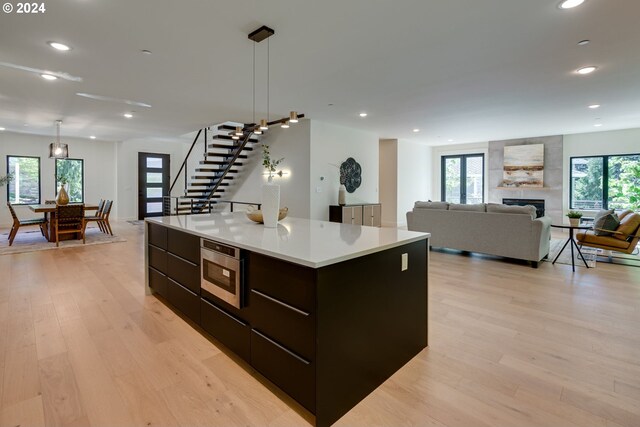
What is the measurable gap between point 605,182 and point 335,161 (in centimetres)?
740

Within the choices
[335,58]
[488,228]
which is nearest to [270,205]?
[335,58]

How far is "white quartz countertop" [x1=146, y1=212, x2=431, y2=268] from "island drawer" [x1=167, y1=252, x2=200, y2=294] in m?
0.32

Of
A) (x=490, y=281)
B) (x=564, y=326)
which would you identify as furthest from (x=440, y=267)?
(x=564, y=326)

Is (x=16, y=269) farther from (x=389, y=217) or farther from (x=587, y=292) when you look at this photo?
(x=389, y=217)

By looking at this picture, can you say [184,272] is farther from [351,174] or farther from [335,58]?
[351,174]

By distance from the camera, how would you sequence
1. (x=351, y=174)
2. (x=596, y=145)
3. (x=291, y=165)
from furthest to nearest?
1. (x=596, y=145)
2. (x=351, y=174)
3. (x=291, y=165)

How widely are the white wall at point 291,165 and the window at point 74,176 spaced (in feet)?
20.8

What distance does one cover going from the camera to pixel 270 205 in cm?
288

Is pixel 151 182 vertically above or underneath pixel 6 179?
above

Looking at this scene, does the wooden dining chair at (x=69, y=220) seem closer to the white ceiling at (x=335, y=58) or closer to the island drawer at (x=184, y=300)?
the white ceiling at (x=335, y=58)

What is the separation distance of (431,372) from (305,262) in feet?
4.38

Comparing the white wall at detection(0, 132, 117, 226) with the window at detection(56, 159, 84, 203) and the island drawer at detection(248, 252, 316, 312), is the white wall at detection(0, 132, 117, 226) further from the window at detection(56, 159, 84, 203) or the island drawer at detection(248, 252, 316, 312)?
the island drawer at detection(248, 252, 316, 312)

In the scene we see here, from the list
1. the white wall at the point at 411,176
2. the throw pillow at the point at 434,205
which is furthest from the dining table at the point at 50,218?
the white wall at the point at 411,176

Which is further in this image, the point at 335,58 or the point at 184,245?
the point at 335,58
